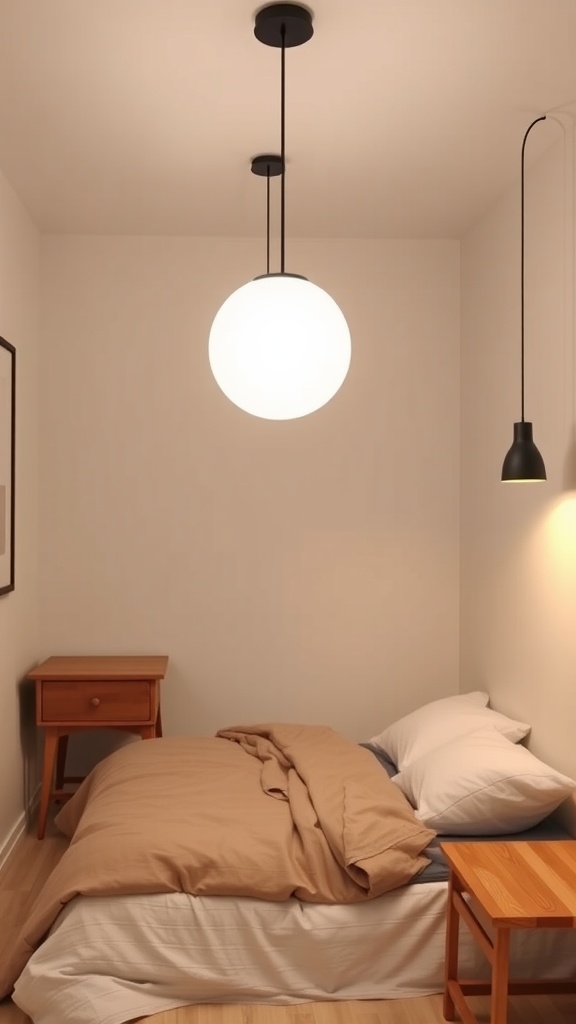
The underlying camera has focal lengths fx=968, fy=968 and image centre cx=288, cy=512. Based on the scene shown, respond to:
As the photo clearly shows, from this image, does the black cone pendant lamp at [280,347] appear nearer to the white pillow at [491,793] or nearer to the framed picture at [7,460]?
the white pillow at [491,793]

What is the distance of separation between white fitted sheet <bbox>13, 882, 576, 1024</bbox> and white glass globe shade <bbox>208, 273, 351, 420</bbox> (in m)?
1.37

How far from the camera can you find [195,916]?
259 centimetres

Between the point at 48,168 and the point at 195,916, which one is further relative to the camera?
the point at 48,168

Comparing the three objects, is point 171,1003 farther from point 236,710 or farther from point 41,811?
point 236,710

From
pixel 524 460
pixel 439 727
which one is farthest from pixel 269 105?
pixel 439 727

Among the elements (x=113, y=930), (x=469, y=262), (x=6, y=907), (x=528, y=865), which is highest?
(x=469, y=262)

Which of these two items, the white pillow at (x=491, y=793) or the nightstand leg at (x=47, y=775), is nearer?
the white pillow at (x=491, y=793)

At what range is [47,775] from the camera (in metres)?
3.92

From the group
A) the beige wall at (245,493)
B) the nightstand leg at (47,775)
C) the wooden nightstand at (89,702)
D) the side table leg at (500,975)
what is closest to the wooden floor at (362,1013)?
the side table leg at (500,975)

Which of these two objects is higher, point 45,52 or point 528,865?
point 45,52

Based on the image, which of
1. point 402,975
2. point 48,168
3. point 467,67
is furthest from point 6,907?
point 467,67

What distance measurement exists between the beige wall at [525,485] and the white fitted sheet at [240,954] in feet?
2.26

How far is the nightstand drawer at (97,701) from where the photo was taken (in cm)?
392

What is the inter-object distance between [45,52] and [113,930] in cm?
232
